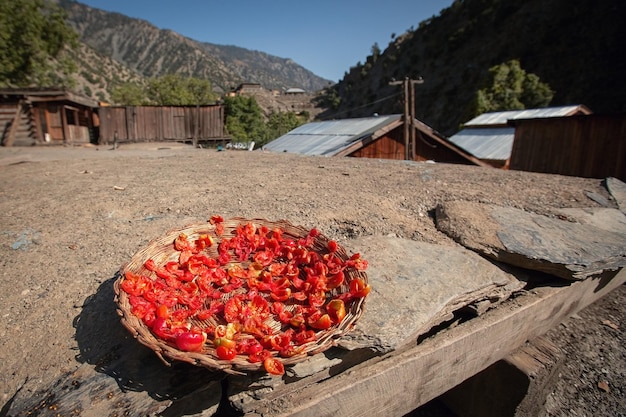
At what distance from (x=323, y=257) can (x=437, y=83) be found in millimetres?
51968

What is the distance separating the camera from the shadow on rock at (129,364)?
1558 mm

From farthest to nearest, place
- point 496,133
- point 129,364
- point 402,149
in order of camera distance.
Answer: point 496,133, point 402,149, point 129,364

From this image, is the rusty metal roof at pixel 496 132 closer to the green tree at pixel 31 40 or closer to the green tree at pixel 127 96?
the green tree at pixel 31 40

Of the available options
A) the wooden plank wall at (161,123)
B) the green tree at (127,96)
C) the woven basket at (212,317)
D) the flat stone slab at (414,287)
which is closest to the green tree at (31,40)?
the wooden plank wall at (161,123)

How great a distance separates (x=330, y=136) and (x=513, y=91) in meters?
19.6

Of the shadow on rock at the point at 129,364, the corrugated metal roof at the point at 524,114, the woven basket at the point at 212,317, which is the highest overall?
the corrugated metal roof at the point at 524,114

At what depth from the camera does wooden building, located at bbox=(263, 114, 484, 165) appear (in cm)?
1280

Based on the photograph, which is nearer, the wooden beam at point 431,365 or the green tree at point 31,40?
the wooden beam at point 431,365

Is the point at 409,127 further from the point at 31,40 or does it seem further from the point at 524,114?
the point at 31,40

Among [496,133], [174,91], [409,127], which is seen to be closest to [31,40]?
[174,91]

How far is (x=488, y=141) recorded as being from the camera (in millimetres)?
18031

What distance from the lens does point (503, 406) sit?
2.60 metres

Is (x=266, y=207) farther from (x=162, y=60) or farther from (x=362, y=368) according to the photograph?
(x=162, y=60)

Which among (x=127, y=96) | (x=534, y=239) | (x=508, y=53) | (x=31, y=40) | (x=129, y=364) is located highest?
(x=508, y=53)
